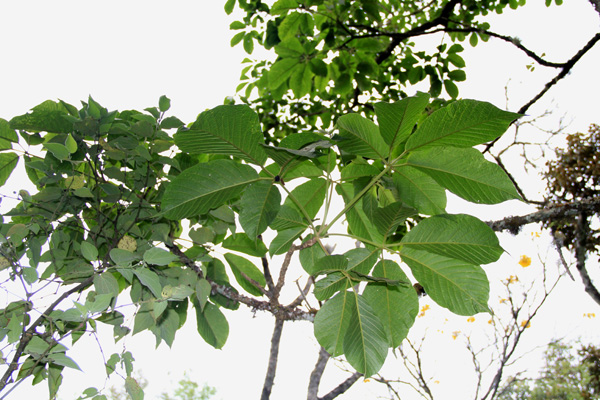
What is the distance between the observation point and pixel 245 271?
2.97 ft

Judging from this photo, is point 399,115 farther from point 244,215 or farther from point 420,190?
point 244,215

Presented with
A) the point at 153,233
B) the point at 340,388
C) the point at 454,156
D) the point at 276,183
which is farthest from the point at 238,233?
the point at 340,388

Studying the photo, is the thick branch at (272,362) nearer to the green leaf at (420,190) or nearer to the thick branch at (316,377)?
the thick branch at (316,377)

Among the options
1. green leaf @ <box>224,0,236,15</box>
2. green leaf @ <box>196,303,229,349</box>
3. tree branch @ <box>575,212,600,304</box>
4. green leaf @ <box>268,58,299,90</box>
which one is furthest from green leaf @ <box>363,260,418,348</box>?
tree branch @ <box>575,212,600,304</box>

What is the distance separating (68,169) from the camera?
0.71m

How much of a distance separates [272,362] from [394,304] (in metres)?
2.53

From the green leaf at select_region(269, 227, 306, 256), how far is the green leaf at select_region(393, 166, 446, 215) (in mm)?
197

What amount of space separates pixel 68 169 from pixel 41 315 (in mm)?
255

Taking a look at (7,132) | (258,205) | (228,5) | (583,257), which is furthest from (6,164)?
(583,257)

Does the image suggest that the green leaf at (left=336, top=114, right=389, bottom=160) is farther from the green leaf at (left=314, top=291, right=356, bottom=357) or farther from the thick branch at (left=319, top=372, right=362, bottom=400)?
the thick branch at (left=319, top=372, right=362, bottom=400)

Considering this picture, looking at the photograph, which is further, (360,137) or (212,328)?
(212,328)

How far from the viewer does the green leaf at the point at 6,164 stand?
75 centimetres

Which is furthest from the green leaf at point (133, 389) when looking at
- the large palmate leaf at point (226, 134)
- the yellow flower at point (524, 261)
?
the yellow flower at point (524, 261)

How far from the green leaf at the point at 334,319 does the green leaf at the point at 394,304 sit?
0.07m
